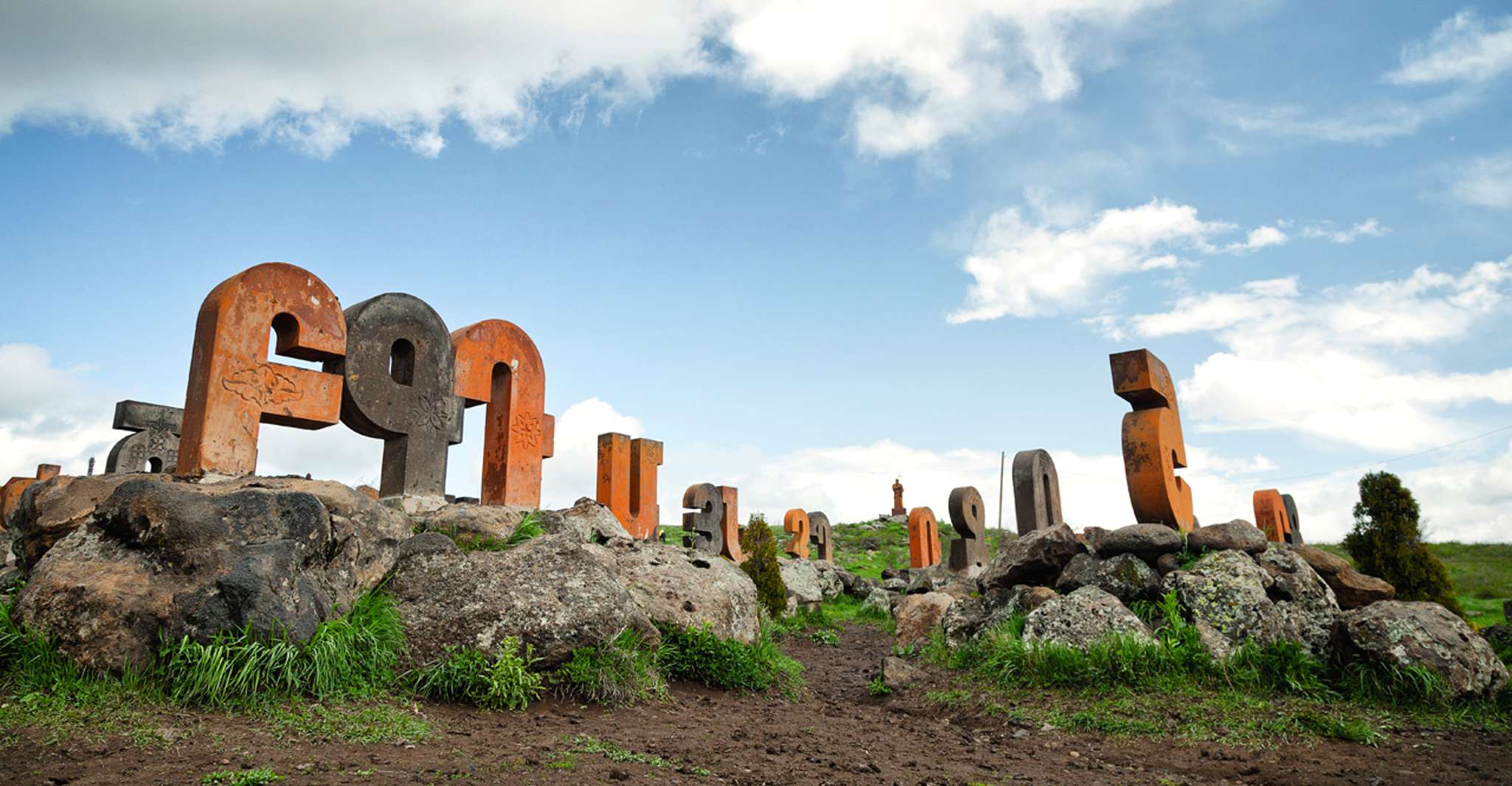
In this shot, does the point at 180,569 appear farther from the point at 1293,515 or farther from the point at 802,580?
the point at 1293,515

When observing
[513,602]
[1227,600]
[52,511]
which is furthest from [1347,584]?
[52,511]

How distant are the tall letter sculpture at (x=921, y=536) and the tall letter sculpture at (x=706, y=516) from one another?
565 cm

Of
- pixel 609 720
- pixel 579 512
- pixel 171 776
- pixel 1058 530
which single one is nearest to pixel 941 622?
pixel 1058 530

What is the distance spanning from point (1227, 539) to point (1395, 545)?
6.82 meters

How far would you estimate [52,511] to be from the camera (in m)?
6.30

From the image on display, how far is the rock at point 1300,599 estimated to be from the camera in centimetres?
833

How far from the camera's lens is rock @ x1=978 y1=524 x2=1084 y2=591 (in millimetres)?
10203

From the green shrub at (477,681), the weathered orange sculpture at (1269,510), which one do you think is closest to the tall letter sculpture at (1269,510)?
the weathered orange sculpture at (1269,510)

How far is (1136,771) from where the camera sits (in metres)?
5.94

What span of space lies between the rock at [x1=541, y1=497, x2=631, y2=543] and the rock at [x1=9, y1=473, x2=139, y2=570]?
3.55 meters

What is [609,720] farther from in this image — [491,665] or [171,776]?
[171,776]

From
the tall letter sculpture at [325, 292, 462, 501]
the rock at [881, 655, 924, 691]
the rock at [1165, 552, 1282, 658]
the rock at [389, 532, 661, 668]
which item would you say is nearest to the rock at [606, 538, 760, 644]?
the rock at [389, 532, 661, 668]

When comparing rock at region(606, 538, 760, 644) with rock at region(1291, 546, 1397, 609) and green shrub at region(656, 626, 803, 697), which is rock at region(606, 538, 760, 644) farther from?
rock at region(1291, 546, 1397, 609)

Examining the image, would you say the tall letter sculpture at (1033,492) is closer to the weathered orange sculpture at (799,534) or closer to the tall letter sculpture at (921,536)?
the tall letter sculpture at (921,536)
